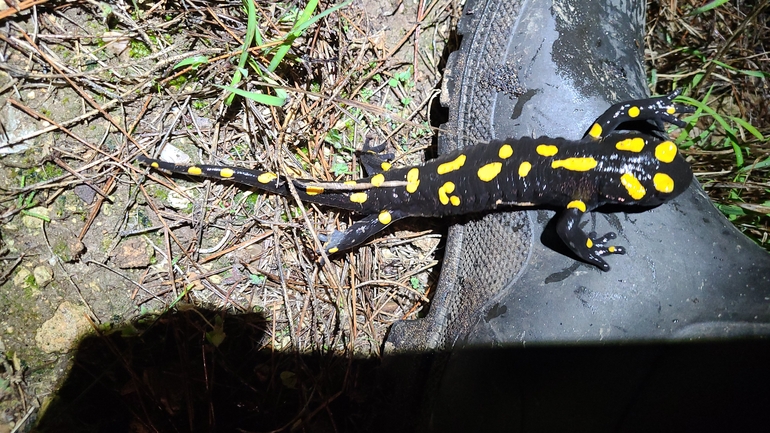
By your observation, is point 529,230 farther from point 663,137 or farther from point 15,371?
point 15,371

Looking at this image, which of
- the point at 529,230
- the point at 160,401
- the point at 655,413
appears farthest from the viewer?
the point at 160,401

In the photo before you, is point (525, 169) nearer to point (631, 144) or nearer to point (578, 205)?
point (578, 205)

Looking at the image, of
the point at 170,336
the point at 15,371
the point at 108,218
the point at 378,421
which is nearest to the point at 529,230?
the point at 378,421

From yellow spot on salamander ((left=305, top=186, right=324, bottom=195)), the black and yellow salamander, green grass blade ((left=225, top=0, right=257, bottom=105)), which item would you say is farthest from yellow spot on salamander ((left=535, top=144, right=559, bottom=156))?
green grass blade ((left=225, top=0, right=257, bottom=105))

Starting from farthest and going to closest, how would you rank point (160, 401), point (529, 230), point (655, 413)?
point (160, 401), point (529, 230), point (655, 413)

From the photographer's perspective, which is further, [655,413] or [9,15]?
[9,15]

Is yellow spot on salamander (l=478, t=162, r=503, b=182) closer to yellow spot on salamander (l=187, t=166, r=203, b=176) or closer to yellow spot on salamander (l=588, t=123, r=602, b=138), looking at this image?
yellow spot on salamander (l=588, t=123, r=602, b=138)
